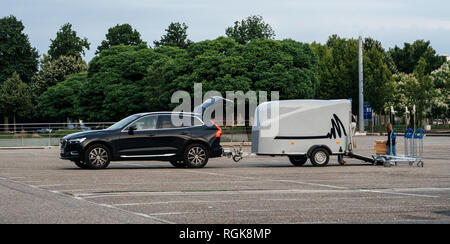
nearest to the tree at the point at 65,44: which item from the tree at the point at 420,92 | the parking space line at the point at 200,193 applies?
the tree at the point at 420,92

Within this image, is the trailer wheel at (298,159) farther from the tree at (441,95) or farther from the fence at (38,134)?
the tree at (441,95)

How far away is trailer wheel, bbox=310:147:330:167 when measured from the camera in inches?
882

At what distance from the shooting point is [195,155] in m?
21.5

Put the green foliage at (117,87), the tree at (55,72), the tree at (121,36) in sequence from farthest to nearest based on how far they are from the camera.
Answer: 1. the tree at (55,72)
2. the tree at (121,36)
3. the green foliage at (117,87)

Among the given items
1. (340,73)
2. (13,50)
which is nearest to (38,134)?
(340,73)

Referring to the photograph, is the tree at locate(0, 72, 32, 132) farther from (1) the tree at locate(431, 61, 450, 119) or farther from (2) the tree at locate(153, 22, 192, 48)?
(1) the tree at locate(431, 61, 450, 119)

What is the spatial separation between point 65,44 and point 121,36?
14.6 metres

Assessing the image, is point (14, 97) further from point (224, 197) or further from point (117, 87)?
point (224, 197)

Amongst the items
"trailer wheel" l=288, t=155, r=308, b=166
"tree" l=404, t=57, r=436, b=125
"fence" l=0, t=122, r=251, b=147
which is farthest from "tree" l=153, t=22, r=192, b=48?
"trailer wheel" l=288, t=155, r=308, b=166

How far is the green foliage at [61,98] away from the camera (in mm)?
87938

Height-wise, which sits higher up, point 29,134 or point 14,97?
point 14,97

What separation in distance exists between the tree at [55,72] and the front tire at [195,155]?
78.7m
